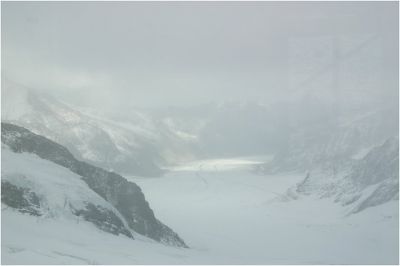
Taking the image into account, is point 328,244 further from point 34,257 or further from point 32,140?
point 34,257

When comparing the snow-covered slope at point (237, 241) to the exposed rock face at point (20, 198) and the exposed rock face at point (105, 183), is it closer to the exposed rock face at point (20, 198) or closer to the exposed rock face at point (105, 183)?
the exposed rock face at point (20, 198)

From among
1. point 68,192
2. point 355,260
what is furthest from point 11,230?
point 355,260

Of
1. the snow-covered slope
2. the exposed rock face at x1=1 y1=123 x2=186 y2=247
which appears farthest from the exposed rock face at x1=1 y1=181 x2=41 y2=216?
the exposed rock face at x1=1 y1=123 x2=186 y2=247

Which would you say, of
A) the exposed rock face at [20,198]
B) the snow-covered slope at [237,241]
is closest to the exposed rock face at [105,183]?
the snow-covered slope at [237,241]

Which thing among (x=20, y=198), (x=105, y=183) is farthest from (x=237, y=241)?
(x=20, y=198)

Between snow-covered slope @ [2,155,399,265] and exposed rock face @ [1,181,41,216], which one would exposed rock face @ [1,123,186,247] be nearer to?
snow-covered slope @ [2,155,399,265]

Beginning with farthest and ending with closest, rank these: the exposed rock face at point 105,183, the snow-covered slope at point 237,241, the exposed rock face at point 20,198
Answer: the exposed rock face at point 105,183
the exposed rock face at point 20,198
the snow-covered slope at point 237,241

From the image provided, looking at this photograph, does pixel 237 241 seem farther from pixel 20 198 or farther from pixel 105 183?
pixel 20 198

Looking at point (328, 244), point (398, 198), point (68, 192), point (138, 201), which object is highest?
point (398, 198)

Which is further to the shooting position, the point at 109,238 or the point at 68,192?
the point at 68,192
